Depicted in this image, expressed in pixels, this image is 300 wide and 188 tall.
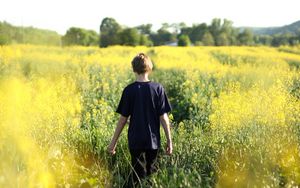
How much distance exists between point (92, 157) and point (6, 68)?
3.75 m

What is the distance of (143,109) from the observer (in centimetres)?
435

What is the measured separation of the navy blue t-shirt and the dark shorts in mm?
71

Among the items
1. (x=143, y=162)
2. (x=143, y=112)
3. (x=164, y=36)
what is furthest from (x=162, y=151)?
(x=164, y=36)

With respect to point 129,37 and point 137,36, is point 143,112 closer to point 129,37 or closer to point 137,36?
point 129,37

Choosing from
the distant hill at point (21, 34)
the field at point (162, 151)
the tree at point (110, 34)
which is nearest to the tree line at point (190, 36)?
the tree at point (110, 34)

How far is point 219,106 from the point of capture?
5953mm

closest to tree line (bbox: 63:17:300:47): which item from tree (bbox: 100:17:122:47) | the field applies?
tree (bbox: 100:17:122:47)

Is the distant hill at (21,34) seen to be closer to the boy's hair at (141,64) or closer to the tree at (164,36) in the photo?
the boy's hair at (141,64)

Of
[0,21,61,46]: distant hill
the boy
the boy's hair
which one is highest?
[0,21,61,46]: distant hill

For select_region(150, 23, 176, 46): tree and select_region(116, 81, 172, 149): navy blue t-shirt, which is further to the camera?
select_region(150, 23, 176, 46): tree

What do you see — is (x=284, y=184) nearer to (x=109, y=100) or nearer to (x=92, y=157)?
(x=92, y=157)

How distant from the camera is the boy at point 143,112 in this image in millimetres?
Result: 4312

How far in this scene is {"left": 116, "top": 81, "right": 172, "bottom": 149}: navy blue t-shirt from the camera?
14.2 ft

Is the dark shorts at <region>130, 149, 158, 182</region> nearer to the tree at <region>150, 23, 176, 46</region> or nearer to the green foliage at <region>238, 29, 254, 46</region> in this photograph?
the green foliage at <region>238, 29, 254, 46</region>
